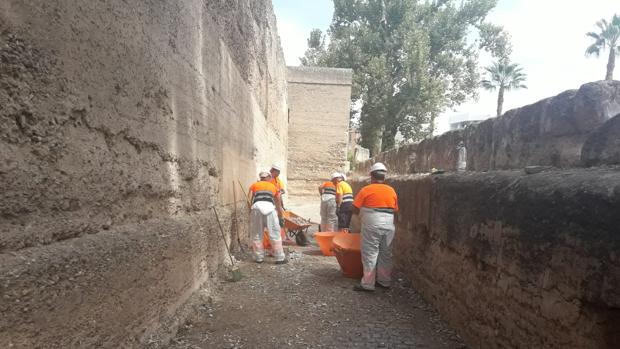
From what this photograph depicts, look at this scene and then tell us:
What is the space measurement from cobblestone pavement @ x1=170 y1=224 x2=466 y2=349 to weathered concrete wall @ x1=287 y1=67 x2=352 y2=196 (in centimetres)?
1544

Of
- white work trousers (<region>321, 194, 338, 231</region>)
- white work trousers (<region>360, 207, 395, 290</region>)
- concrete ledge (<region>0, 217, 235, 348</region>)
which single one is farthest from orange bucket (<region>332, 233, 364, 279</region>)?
white work trousers (<region>321, 194, 338, 231</region>)

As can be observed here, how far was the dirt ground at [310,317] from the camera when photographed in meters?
3.28

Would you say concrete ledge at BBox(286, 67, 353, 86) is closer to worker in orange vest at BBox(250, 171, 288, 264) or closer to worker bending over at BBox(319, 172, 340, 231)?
worker bending over at BBox(319, 172, 340, 231)

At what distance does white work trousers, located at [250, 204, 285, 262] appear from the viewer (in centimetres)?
609

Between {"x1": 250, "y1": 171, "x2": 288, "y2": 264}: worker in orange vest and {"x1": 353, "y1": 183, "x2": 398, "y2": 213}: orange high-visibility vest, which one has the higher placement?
{"x1": 353, "y1": 183, "x2": 398, "y2": 213}: orange high-visibility vest

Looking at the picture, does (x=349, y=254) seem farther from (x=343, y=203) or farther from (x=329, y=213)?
(x=329, y=213)

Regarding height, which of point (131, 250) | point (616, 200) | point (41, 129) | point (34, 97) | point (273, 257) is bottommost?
point (273, 257)

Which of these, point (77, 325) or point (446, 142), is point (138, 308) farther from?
point (446, 142)

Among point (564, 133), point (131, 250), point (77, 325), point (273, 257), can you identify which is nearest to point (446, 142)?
point (564, 133)

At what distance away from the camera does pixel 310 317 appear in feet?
12.6

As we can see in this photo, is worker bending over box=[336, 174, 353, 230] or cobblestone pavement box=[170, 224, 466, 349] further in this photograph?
worker bending over box=[336, 174, 353, 230]

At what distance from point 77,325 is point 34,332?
0.31 meters

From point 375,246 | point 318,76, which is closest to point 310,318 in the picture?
point 375,246

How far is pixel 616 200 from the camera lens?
1690mm
